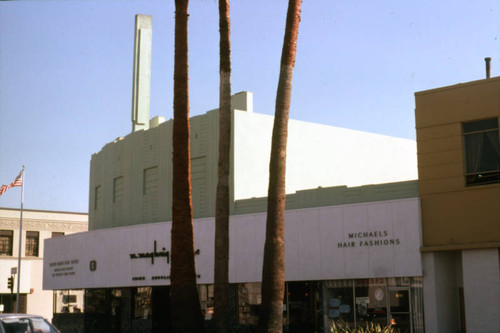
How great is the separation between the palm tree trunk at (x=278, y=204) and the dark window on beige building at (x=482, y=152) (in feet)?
25.1

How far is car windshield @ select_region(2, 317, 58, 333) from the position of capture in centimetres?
1589

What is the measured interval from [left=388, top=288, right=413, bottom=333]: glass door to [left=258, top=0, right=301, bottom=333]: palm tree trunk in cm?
770

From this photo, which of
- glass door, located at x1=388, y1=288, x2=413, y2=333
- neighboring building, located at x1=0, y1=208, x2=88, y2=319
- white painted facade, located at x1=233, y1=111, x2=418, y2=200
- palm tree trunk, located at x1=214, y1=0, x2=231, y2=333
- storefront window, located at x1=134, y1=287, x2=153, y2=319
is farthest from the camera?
neighboring building, located at x1=0, y1=208, x2=88, y2=319

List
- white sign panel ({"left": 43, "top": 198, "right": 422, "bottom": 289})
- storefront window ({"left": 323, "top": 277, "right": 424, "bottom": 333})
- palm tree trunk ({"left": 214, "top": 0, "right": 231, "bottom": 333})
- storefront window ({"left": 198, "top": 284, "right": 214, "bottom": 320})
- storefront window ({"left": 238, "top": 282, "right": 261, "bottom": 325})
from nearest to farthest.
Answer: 1. palm tree trunk ({"left": 214, "top": 0, "right": 231, "bottom": 333})
2. storefront window ({"left": 323, "top": 277, "right": 424, "bottom": 333})
3. white sign panel ({"left": 43, "top": 198, "right": 422, "bottom": 289})
4. storefront window ({"left": 238, "top": 282, "right": 261, "bottom": 325})
5. storefront window ({"left": 198, "top": 284, "right": 214, "bottom": 320})

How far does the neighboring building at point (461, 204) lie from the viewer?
22938mm

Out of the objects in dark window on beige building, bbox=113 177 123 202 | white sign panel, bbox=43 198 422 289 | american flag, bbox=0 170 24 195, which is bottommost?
white sign panel, bbox=43 198 422 289

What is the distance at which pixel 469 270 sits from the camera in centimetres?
2331

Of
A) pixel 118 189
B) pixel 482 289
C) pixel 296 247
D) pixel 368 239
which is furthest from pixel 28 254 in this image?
pixel 482 289

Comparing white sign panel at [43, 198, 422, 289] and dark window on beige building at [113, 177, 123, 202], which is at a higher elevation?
dark window on beige building at [113, 177, 123, 202]

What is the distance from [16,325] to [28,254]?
150ft

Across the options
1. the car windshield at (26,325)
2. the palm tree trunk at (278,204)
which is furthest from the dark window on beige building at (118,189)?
the car windshield at (26,325)

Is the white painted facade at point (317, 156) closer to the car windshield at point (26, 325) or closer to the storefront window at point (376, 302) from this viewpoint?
the storefront window at point (376, 302)

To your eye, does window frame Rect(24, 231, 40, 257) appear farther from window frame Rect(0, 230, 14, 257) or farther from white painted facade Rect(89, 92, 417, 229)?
white painted facade Rect(89, 92, 417, 229)

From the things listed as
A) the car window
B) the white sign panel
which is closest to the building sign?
the white sign panel
